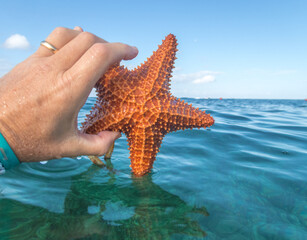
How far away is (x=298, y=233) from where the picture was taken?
2.70m

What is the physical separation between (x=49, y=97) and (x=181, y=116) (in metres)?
2.25

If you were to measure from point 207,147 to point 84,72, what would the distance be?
15.3ft

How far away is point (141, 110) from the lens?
3.68m

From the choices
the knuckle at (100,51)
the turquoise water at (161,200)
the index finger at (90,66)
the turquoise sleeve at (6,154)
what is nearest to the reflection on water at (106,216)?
the turquoise water at (161,200)

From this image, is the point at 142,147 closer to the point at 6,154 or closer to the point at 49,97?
the point at 49,97

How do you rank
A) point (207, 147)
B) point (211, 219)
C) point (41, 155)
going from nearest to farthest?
point (41, 155) → point (211, 219) → point (207, 147)

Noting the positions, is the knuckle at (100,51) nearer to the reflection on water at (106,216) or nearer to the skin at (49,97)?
the skin at (49,97)

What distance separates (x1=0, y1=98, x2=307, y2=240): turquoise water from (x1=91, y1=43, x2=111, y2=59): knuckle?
1994 millimetres

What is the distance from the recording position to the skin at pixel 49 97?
2.35 metres

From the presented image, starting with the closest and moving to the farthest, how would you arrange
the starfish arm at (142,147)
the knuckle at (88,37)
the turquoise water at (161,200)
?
the turquoise water at (161,200), the knuckle at (88,37), the starfish arm at (142,147)

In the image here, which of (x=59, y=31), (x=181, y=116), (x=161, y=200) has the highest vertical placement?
(x=59, y=31)

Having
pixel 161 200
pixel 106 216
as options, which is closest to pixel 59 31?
pixel 106 216

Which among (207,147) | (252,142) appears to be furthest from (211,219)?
(252,142)

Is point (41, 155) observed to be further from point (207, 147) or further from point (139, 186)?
point (207, 147)
